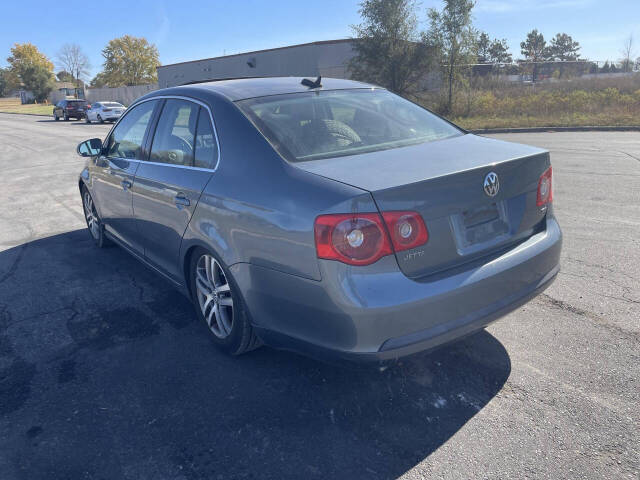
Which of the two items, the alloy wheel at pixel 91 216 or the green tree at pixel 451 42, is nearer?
the alloy wheel at pixel 91 216

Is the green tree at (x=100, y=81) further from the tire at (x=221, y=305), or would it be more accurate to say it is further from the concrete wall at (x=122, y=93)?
the tire at (x=221, y=305)

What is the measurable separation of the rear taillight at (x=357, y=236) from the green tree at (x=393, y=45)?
25.6 m

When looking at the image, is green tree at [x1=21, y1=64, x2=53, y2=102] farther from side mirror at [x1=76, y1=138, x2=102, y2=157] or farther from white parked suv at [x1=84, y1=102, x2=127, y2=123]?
side mirror at [x1=76, y1=138, x2=102, y2=157]

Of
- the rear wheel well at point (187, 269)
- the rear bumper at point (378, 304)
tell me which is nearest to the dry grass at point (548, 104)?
the rear wheel well at point (187, 269)

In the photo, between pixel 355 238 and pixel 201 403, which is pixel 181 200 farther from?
pixel 355 238

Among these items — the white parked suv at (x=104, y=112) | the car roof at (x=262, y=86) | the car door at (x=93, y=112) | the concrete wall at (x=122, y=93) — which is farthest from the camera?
the concrete wall at (x=122, y=93)

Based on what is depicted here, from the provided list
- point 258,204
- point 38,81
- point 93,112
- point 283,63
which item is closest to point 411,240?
point 258,204

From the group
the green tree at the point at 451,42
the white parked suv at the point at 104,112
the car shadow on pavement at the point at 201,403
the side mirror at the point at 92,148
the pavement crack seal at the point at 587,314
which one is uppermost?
the green tree at the point at 451,42

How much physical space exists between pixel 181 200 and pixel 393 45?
25.3 m

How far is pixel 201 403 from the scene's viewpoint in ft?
9.81

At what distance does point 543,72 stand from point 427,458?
36.6 m

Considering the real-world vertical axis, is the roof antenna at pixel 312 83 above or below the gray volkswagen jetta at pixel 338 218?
above

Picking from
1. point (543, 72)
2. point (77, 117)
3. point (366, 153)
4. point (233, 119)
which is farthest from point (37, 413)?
point (77, 117)

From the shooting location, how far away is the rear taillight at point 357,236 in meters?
2.43
